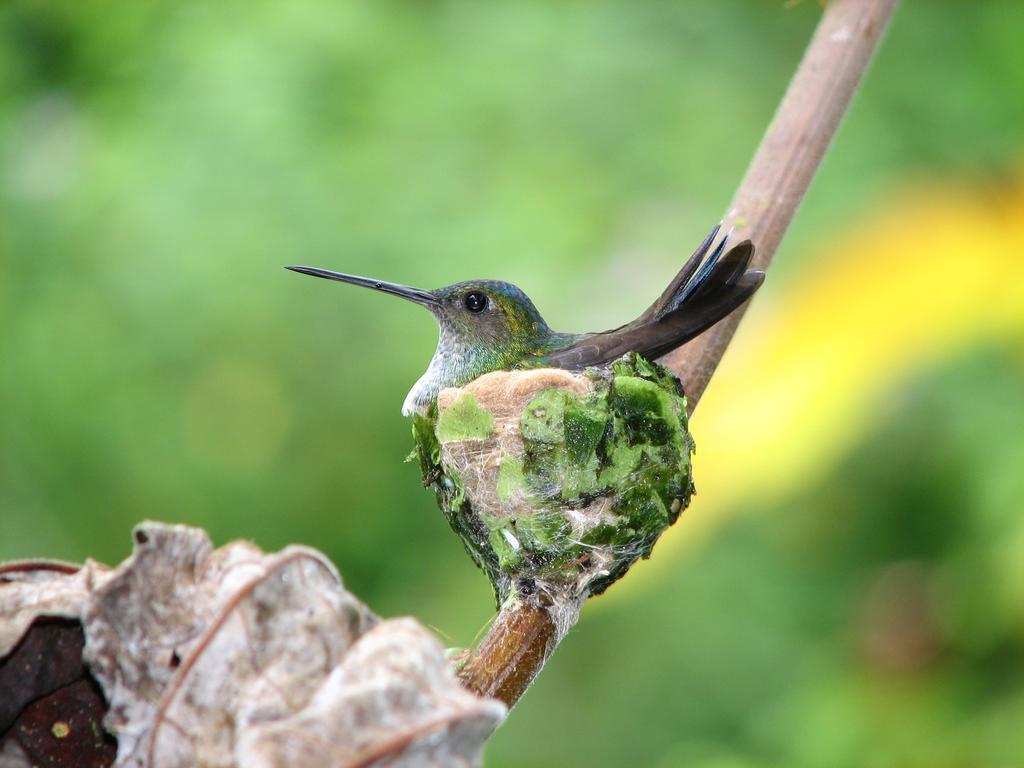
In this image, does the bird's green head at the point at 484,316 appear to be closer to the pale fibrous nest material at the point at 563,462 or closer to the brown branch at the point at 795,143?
the pale fibrous nest material at the point at 563,462

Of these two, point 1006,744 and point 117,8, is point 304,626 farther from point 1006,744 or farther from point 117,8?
point 117,8

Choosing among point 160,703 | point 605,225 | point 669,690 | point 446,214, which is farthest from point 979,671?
point 160,703

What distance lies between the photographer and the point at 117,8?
7574 millimetres

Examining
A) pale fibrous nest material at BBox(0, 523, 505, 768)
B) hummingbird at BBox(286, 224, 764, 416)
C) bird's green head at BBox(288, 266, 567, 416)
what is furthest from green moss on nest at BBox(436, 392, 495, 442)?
pale fibrous nest material at BBox(0, 523, 505, 768)

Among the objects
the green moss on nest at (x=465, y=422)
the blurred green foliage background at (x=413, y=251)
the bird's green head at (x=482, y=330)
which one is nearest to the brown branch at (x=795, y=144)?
the green moss on nest at (x=465, y=422)

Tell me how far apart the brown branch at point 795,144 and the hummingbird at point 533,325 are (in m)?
0.08

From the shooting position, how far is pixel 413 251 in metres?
6.66

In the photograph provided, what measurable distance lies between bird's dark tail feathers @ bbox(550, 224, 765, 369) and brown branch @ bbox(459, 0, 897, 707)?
43 millimetres

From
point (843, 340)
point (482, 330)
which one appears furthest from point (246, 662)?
point (843, 340)

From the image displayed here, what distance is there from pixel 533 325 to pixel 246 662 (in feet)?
7.46

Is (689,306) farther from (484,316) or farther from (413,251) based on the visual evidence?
(413,251)

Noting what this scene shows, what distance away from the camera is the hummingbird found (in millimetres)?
2664

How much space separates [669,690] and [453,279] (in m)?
2.54

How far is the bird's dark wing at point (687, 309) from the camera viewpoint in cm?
260
